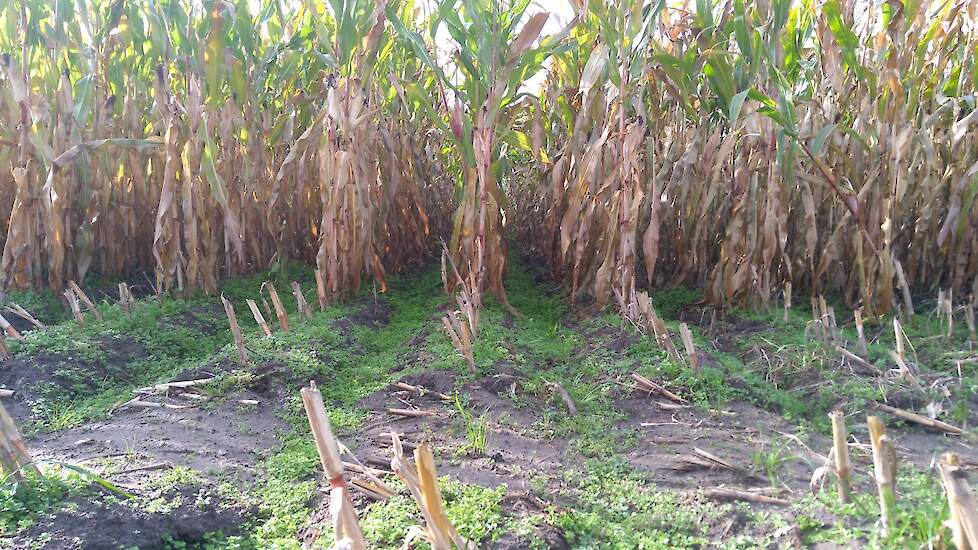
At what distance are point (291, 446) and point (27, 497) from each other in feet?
2.67

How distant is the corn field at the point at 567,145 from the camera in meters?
3.47

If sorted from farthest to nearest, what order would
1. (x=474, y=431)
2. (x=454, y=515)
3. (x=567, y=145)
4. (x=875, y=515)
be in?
(x=567, y=145)
(x=474, y=431)
(x=454, y=515)
(x=875, y=515)

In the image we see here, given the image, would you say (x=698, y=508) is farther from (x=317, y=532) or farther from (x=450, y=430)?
(x=317, y=532)

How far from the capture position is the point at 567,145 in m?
4.23

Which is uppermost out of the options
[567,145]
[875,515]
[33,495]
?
[567,145]

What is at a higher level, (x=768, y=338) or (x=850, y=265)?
(x=850, y=265)

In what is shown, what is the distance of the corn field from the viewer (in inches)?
137

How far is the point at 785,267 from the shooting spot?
3.89 meters

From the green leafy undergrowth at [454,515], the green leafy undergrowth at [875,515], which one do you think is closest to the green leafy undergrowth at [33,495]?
the green leafy undergrowth at [454,515]

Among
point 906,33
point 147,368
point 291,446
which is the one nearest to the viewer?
point 291,446

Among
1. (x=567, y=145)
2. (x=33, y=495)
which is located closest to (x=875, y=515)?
(x=33, y=495)

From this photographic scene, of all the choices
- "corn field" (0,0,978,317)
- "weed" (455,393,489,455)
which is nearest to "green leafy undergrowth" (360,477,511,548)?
→ "weed" (455,393,489,455)

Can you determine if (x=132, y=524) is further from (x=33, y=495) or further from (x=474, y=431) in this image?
(x=474, y=431)

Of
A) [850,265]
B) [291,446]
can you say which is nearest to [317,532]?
[291,446]
